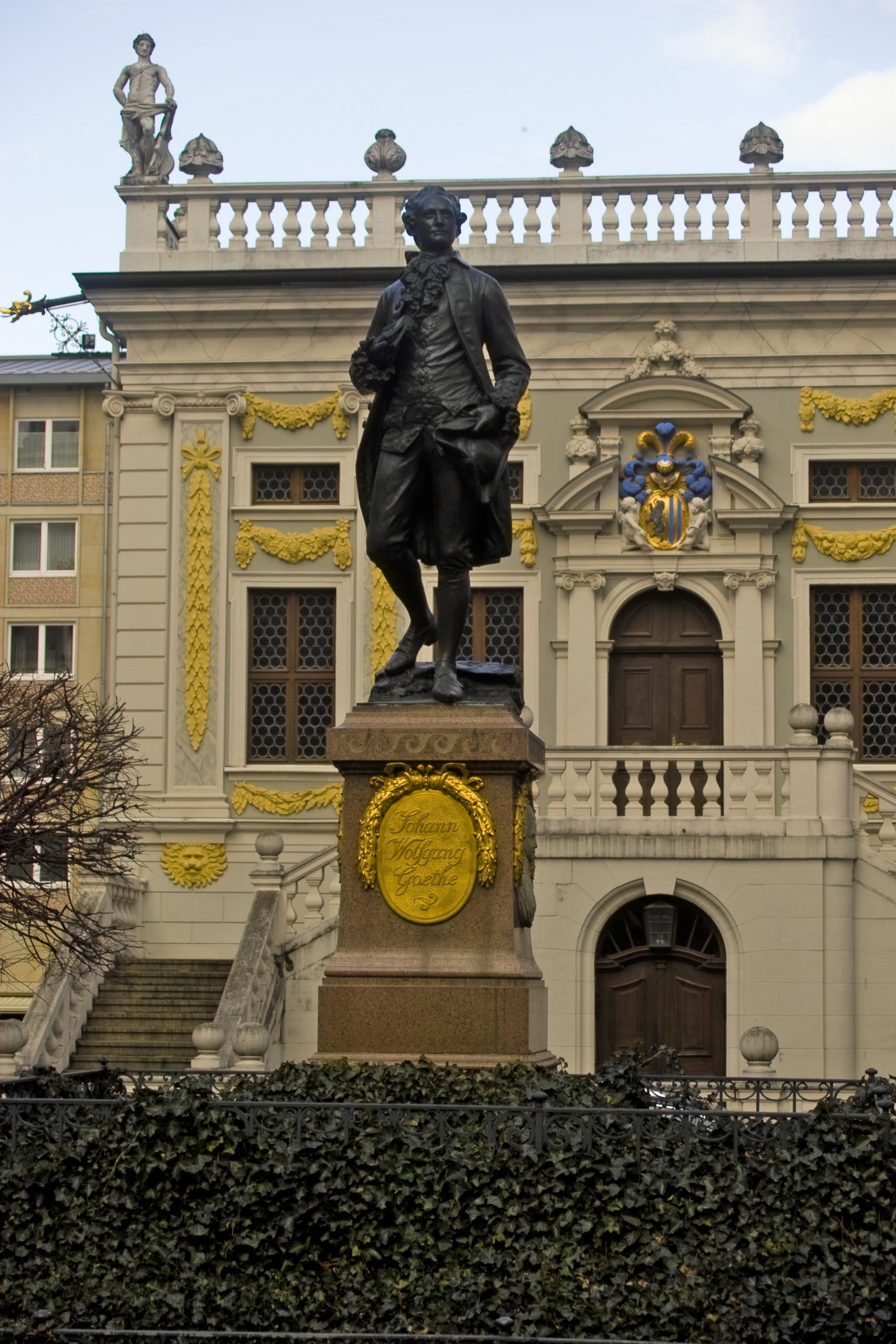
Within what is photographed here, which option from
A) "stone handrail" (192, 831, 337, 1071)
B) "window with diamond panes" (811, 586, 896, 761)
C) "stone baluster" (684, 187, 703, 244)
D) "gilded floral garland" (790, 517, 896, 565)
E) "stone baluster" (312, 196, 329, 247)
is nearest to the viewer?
"stone handrail" (192, 831, 337, 1071)

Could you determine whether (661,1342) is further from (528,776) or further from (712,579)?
(712,579)

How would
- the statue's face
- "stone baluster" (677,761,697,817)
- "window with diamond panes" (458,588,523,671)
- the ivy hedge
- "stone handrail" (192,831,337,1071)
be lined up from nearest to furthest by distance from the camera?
1. the ivy hedge
2. the statue's face
3. "stone handrail" (192,831,337,1071)
4. "stone baluster" (677,761,697,817)
5. "window with diamond panes" (458,588,523,671)

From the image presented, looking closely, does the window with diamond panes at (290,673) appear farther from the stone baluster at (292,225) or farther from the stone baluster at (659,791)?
the stone baluster at (659,791)

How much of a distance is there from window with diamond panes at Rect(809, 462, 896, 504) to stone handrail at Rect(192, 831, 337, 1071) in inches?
319

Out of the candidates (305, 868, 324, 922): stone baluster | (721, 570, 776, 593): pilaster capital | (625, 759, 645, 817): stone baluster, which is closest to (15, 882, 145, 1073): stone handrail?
(305, 868, 324, 922): stone baluster

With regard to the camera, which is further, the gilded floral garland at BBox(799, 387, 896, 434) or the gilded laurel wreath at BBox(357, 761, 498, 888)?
the gilded floral garland at BBox(799, 387, 896, 434)

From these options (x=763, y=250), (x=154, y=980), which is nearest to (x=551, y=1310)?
(x=154, y=980)

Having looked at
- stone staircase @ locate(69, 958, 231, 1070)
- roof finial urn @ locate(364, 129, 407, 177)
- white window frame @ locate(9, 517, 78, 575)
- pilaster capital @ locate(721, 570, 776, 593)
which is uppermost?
roof finial urn @ locate(364, 129, 407, 177)

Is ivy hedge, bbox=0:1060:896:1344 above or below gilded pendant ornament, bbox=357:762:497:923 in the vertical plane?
below

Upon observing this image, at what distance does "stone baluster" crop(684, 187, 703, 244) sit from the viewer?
26312 mm

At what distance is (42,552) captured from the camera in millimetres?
28938

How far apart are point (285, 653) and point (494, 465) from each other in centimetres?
1597

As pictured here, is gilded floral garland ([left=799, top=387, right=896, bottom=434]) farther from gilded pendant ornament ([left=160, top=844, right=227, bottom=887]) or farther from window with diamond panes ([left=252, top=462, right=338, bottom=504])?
gilded pendant ornament ([left=160, top=844, right=227, bottom=887])

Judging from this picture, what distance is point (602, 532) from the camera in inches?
1021
